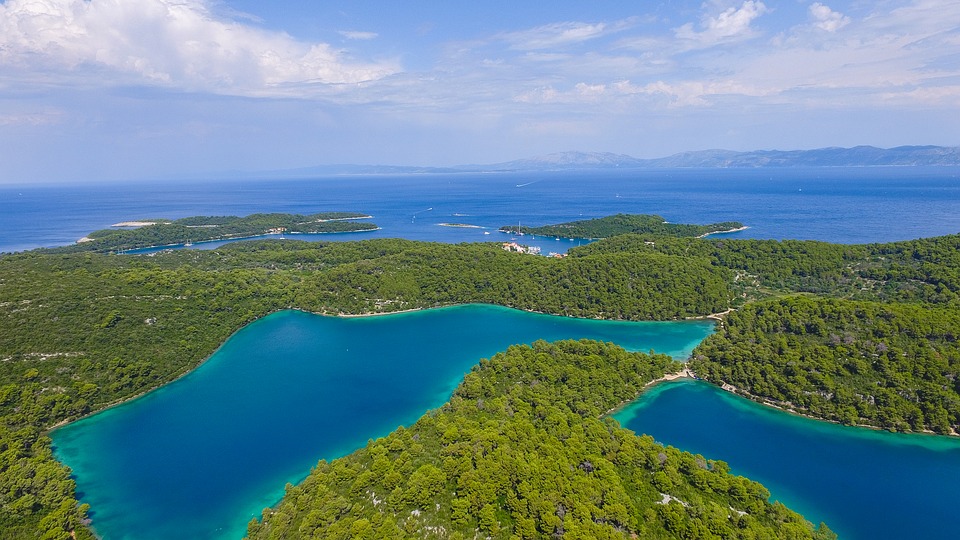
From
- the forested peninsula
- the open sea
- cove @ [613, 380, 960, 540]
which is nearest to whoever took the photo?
the forested peninsula

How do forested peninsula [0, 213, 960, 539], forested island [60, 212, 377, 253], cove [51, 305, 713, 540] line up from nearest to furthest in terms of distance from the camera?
forested peninsula [0, 213, 960, 539]
cove [51, 305, 713, 540]
forested island [60, 212, 377, 253]

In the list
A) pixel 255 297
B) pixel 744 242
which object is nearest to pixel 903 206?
pixel 744 242

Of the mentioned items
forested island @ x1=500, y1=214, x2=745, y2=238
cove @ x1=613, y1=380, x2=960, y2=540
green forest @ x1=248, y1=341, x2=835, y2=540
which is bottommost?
cove @ x1=613, y1=380, x2=960, y2=540

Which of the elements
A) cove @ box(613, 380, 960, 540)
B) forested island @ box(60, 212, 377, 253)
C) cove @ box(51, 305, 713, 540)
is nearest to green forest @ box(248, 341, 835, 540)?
cove @ box(613, 380, 960, 540)

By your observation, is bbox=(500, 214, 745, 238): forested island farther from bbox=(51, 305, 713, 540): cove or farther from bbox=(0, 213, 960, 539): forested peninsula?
bbox=(51, 305, 713, 540): cove

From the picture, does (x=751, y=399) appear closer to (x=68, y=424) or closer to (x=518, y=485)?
(x=518, y=485)

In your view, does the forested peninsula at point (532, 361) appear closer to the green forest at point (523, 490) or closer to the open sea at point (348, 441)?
the green forest at point (523, 490)

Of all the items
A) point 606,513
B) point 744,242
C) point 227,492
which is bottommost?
point 227,492
